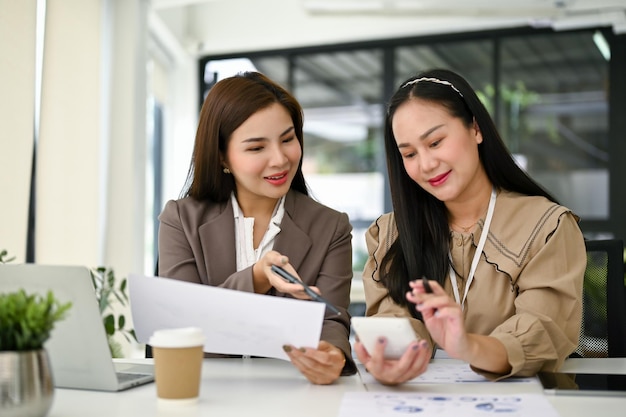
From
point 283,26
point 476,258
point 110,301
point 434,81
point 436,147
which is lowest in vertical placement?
→ point 110,301

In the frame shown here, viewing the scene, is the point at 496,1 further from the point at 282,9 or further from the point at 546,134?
the point at 282,9

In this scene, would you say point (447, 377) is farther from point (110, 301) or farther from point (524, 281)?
point (110, 301)

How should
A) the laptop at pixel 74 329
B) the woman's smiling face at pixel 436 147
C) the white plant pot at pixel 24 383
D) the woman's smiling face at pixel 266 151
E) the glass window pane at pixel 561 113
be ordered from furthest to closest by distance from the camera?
the glass window pane at pixel 561 113, the woman's smiling face at pixel 266 151, the woman's smiling face at pixel 436 147, the laptop at pixel 74 329, the white plant pot at pixel 24 383

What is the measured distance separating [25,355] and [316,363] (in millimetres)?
556

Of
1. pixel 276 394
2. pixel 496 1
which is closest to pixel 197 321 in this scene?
pixel 276 394

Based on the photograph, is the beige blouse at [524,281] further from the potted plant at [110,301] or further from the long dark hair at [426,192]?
the potted plant at [110,301]

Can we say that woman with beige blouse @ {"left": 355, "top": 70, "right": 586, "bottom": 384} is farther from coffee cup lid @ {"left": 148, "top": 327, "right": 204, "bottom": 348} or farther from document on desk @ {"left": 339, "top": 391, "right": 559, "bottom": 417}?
coffee cup lid @ {"left": 148, "top": 327, "right": 204, "bottom": 348}

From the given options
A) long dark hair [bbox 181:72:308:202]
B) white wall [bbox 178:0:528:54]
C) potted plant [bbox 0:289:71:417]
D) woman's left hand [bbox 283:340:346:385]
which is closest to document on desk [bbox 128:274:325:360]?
woman's left hand [bbox 283:340:346:385]

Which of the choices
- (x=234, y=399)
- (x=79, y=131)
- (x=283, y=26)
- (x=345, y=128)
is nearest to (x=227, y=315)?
(x=234, y=399)

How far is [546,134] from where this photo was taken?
20.0ft

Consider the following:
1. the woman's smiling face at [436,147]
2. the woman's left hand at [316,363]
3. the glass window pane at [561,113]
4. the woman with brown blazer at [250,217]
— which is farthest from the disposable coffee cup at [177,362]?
the glass window pane at [561,113]

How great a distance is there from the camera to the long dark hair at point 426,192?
1.79m

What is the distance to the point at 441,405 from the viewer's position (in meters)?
1.17

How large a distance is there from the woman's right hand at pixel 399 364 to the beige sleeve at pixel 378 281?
40cm
